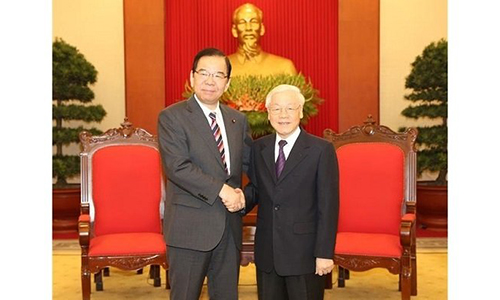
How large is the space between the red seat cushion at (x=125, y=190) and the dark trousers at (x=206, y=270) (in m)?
1.62

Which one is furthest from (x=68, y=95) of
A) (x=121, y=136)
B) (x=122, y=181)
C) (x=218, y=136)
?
(x=218, y=136)

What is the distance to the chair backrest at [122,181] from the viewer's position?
414cm

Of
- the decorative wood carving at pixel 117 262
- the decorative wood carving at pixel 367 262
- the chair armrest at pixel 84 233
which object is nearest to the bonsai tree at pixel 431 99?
the decorative wood carving at pixel 367 262

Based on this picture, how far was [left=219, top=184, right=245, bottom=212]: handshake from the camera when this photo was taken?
2.47 m

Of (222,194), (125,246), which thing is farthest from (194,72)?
(125,246)

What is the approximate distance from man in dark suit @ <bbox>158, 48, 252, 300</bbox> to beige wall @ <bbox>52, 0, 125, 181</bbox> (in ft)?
16.7

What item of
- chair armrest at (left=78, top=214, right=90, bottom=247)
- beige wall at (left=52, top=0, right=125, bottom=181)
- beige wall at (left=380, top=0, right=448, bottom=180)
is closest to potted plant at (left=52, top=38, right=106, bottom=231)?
beige wall at (left=52, top=0, right=125, bottom=181)

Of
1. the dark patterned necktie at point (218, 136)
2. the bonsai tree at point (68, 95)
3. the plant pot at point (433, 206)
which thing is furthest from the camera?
the plant pot at point (433, 206)

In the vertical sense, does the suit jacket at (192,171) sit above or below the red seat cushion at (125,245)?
above

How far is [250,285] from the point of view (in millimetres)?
4500

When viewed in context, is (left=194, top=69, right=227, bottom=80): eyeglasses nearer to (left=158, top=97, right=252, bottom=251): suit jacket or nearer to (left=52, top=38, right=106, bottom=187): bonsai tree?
(left=158, top=97, right=252, bottom=251): suit jacket

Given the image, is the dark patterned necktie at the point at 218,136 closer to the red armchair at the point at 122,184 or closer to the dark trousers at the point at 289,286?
the dark trousers at the point at 289,286
